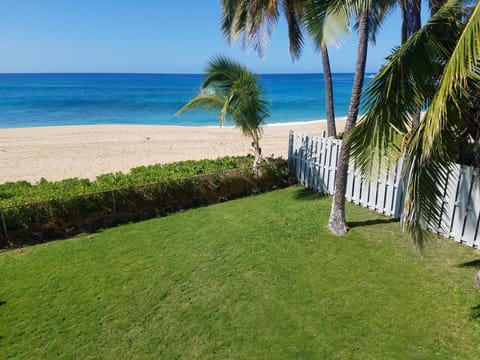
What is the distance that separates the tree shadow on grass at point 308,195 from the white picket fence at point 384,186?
0.16 metres

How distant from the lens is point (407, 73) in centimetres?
345

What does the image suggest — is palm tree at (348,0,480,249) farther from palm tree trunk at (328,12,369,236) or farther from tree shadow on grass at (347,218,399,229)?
tree shadow on grass at (347,218,399,229)

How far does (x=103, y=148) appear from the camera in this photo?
1767 cm

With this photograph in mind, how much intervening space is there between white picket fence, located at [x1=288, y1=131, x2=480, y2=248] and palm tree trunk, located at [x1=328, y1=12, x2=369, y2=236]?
520 millimetres

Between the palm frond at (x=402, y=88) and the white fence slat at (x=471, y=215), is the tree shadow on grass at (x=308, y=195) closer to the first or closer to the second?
the white fence slat at (x=471, y=215)

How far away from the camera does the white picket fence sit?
248 inches

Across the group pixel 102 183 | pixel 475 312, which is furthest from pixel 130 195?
pixel 475 312

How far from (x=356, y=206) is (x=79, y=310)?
6.31 m

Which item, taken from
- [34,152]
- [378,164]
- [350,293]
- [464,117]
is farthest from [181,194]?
[34,152]

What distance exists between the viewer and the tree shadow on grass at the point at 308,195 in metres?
9.30

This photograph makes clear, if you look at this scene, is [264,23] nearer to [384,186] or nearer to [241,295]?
[384,186]

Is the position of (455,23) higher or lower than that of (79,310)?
higher

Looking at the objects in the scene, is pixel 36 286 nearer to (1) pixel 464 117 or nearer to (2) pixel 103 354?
(2) pixel 103 354

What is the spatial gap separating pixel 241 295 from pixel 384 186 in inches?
175
